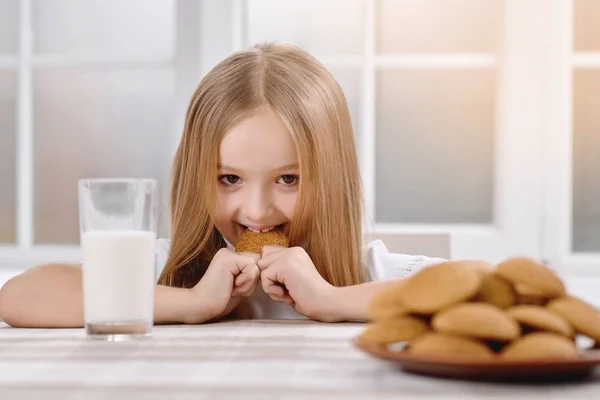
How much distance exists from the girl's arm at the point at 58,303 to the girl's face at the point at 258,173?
8.9 inches

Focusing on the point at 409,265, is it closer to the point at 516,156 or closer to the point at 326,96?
the point at 326,96

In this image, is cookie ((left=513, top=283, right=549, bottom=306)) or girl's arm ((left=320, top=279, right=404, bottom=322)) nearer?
cookie ((left=513, top=283, right=549, bottom=306))

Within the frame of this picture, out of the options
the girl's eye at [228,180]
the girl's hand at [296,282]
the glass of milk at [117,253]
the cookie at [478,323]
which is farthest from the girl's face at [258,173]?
the cookie at [478,323]

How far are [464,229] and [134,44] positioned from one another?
142 cm

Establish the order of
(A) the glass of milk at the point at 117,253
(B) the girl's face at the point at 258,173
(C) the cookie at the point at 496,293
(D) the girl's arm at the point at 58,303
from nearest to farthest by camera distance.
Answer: (C) the cookie at the point at 496,293 < (A) the glass of milk at the point at 117,253 < (D) the girl's arm at the point at 58,303 < (B) the girl's face at the point at 258,173

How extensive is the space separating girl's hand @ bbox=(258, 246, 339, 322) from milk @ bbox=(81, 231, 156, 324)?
12.9 inches

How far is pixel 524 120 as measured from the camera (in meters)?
2.61

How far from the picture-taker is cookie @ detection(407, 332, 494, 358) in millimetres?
680

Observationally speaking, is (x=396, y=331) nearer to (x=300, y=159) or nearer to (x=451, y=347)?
(x=451, y=347)

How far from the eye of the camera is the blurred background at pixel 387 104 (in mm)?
2611

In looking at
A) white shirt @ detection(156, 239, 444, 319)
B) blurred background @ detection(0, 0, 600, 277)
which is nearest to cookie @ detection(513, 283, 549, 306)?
white shirt @ detection(156, 239, 444, 319)

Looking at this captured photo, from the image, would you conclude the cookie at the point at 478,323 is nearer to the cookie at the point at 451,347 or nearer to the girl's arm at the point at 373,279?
the cookie at the point at 451,347

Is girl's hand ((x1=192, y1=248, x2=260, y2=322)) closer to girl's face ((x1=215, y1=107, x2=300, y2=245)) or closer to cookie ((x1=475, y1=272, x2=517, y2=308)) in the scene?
girl's face ((x1=215, y1=107, x2=300, y2=245))

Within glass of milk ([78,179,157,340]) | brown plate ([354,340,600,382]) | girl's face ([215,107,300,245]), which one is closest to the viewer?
brown plate ([354,340,600,382])
